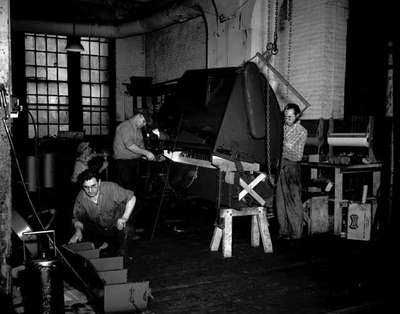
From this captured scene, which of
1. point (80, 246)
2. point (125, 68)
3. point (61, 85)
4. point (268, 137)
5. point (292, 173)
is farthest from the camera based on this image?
point (125, 68)

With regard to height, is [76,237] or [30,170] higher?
[30,170]

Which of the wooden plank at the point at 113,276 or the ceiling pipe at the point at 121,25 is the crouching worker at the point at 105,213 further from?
the ceiling pipe at the point at 121,25

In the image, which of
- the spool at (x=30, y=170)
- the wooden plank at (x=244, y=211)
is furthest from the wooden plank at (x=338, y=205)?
the spool at (x=30, y=170)

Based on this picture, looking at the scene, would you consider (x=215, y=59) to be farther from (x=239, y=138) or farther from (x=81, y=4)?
(x=81, y=4)

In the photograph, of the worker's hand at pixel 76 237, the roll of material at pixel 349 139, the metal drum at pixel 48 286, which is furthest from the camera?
the roll of material at pixel 349 139

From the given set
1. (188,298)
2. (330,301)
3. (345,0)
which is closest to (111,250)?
(188,298)

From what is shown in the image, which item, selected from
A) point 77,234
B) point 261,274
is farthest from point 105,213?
point 261,274

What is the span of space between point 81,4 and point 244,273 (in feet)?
32.0

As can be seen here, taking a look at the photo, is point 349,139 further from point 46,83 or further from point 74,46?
point 46,83

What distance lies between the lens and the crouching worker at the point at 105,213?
5.17 metres

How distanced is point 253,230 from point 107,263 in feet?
8.51

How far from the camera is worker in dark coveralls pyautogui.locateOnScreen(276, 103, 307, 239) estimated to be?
666 cm

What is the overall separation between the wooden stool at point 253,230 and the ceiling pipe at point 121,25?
5709mm

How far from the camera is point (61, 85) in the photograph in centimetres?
1222
